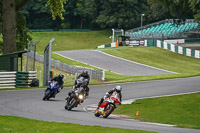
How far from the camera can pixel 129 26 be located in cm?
10631

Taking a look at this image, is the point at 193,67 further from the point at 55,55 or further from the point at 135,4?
the point at 135,4

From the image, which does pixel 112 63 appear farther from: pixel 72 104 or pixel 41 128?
pixel 41 128

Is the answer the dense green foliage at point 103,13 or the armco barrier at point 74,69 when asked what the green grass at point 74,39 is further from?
the armco barrier at point 74,69

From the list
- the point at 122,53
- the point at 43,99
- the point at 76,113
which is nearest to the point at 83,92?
the point at 76,113

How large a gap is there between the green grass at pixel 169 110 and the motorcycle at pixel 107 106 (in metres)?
1.11

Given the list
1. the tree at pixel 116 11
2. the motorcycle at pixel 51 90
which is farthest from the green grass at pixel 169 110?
the tree at pixel 116 11

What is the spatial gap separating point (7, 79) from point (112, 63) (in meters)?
27.3

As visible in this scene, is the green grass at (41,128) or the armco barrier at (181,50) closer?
the green grass at (41,128)

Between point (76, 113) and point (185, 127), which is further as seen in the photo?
point (76, 113)

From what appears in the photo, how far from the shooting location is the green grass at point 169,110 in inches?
676

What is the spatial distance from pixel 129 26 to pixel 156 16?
624 centimetres

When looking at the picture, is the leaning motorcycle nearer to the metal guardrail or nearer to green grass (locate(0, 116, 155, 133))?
the metal guardrail

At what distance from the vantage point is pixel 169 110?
1941 cm

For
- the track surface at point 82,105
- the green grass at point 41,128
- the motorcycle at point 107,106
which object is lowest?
the track surface at point 82,105
